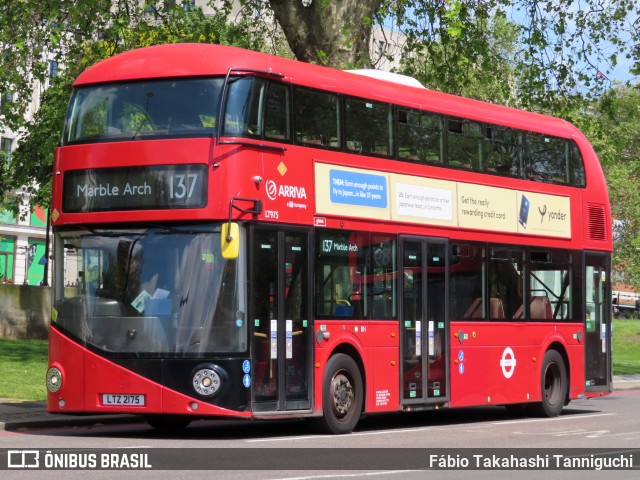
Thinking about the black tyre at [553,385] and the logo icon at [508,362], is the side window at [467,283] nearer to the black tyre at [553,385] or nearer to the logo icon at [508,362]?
the logo icon at [508,362]

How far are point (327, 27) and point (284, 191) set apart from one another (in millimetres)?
12210

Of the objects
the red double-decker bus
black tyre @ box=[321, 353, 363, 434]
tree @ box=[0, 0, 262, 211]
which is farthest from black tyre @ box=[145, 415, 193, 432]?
tree @ box=[0, 0, 262, 211]

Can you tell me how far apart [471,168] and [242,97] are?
5.44 meters

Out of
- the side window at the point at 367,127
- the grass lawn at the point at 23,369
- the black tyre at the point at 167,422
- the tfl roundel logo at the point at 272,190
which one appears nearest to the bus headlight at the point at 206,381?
the black tyre at the point at 167,422

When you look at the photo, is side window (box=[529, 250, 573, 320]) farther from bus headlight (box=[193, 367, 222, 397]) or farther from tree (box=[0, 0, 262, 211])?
tree (box=[0, 0, 262, 211])

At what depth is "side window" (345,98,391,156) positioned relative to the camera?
59.5 ft

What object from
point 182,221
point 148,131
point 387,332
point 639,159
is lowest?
point 387,332

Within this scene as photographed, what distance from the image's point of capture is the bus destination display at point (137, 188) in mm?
16094

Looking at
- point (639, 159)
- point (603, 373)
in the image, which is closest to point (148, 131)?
point (603, 373)

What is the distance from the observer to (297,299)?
16969 millimetres

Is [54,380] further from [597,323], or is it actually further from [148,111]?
[597,323]
